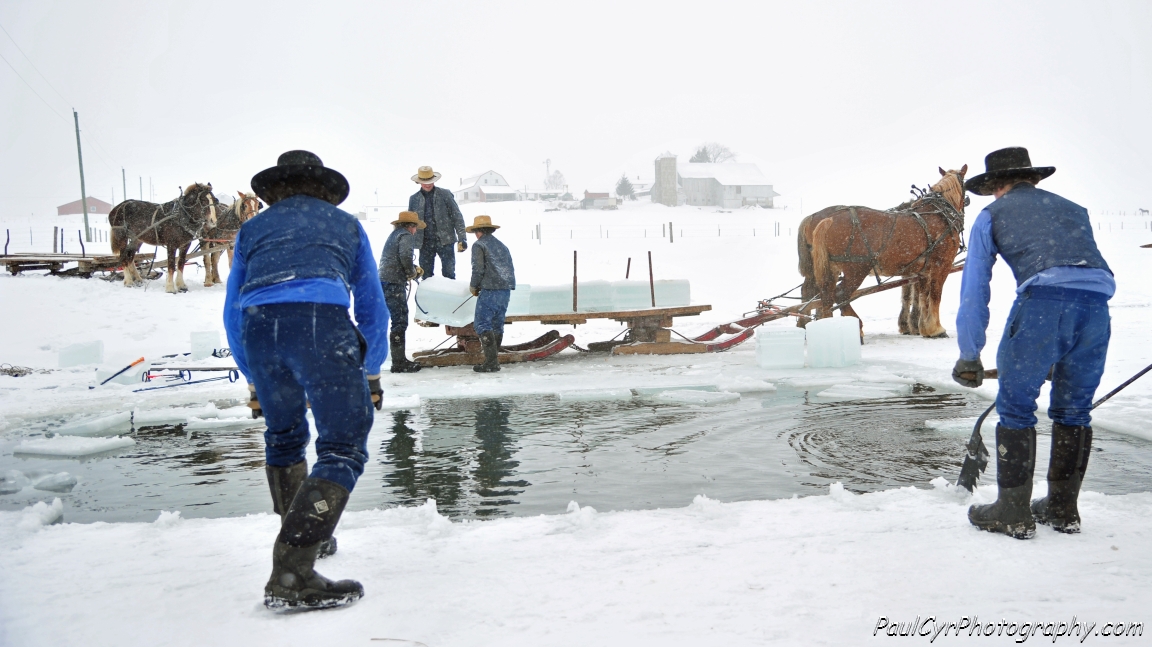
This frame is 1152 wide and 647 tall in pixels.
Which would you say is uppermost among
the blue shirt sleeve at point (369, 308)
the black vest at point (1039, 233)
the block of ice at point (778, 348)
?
the black vest at point (1039, 233)

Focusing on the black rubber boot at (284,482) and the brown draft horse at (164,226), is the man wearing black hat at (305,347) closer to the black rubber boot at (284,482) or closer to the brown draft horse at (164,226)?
the black rubber boot at (284,482)

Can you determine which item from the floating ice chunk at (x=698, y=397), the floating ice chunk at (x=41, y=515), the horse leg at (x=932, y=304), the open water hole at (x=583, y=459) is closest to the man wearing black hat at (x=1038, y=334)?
the open water hole at (x=583, y=459)

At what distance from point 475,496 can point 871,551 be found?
217cm

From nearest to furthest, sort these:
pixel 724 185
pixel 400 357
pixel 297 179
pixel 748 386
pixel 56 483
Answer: pixel 297 179 < pixel 56 483 < pixel 748 386 < pixel 400 357 < pixel 724 185

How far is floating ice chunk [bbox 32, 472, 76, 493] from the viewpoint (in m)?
5.06

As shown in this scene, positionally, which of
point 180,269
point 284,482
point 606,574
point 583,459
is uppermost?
point 180,269

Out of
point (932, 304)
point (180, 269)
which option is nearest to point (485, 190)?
point (180, 269)

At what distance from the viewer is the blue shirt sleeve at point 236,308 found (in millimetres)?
3258

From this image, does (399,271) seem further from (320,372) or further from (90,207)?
(90,207)

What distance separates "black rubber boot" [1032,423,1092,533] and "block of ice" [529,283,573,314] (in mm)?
7397

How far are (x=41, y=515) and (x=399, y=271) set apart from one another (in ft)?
18.6

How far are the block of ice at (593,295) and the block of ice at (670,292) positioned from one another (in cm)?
69

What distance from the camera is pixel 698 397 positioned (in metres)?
7.49

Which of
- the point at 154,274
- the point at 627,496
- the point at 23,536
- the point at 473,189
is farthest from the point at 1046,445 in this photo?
the point at 473,189
